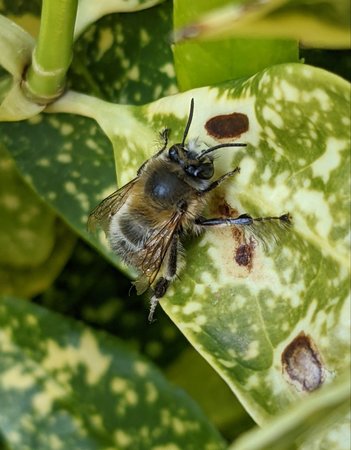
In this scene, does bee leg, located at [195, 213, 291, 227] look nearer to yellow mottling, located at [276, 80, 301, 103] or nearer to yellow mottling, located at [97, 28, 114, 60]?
yellow mottling, located at [276, 80, 301, 103]

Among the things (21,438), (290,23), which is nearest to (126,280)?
(21,438)

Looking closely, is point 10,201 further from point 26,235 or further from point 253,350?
point 253,350

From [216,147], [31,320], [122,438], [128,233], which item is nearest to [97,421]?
[122,438]

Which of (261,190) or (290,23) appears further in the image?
(261,190)

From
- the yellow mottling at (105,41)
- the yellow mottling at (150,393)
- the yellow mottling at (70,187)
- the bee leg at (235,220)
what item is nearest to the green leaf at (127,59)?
the yellow mottling at (105,41)

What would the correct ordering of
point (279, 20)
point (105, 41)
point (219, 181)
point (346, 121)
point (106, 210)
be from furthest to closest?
point (105, 41)
point (106, 210)
point (219, 181)
point (346, 121)
point (279, 20)

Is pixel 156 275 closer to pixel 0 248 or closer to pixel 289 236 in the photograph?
pixel 289 236

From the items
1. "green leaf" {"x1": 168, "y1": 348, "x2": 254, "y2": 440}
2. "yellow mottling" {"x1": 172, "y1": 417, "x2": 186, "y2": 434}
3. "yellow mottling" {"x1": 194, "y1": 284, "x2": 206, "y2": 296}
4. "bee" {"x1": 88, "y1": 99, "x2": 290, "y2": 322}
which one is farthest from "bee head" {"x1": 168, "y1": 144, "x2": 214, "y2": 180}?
"green leaf" {"x1": 168, "y1": 348, "x2": 254, "y2": 440}
